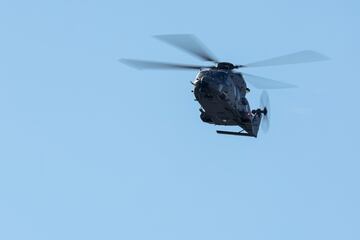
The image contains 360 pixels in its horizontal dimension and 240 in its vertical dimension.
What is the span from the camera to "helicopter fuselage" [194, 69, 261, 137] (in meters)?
71.4

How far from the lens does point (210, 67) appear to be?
74625 millimetres

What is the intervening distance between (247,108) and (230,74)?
3589mm

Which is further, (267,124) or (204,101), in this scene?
(267,124)

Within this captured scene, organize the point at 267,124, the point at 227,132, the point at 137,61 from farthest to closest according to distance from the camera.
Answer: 1. the point at 267,124
2. the point at 227,132
3. the point at 137,61

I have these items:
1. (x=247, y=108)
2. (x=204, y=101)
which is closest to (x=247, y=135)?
(x=247, y=108)

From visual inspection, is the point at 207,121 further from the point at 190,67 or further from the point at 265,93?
the point at 265,93

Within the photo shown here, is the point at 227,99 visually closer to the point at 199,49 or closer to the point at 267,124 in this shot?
the point at 199,49

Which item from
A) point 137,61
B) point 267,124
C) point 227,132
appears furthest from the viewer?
point 267,124

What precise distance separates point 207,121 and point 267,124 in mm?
8063

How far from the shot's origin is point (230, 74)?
7431 cm

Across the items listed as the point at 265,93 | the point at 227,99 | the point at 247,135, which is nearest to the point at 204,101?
the point at 227,99

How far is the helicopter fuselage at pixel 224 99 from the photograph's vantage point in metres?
71.4

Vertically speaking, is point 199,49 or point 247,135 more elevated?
point 199,49

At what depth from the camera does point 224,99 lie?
7206 centimetres
